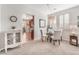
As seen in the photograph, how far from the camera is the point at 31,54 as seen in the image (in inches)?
118

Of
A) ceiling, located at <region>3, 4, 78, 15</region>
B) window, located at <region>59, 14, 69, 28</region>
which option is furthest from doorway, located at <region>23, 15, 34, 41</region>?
window, located at <region>59, 14, 69, 28</region>

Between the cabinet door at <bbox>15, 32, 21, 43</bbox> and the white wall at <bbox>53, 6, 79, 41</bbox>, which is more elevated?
the white wall at <bbox>53, 6, 79, 41</bbox>

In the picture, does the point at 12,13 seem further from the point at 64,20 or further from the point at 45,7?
the point at 64,20

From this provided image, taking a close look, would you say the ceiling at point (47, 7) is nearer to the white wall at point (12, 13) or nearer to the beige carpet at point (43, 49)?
the white wall at point (12, 13)

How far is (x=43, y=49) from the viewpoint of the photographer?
3.00m

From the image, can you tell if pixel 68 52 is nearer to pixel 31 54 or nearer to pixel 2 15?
pixel 31 54

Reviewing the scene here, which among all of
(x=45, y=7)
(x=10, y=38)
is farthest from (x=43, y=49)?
(x=45, y=7)

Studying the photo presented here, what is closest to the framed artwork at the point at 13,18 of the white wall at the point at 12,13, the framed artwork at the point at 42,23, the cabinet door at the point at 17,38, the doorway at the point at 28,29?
the white wall at the point at 12,13

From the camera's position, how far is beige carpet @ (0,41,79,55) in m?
2.94

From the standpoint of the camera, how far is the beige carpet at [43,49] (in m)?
2.94

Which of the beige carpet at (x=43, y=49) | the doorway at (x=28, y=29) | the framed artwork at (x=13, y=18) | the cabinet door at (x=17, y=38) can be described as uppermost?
→ the framed artwork at (x=13, y=18)

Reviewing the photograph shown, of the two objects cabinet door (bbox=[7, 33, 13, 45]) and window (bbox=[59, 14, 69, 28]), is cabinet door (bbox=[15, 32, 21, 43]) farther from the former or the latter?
window (bbox=[59, 14, 69, 28])
